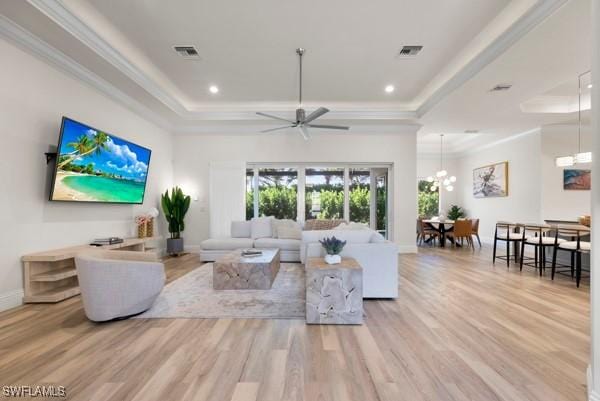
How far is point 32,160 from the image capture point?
3488mm

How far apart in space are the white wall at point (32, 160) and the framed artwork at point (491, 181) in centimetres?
979

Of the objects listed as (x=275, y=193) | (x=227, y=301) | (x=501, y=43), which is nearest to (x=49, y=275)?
(x=227, y=301)

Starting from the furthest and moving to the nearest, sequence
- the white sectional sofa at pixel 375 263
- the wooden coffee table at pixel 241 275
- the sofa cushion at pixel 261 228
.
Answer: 1. the sofa cushion at pixel 261 228
2. the wooden coffee table at pixel 241 275
3. the white sectional sofa at pixel 375 263

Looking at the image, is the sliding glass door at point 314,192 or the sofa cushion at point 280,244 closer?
the sofa cushion at point 280,244

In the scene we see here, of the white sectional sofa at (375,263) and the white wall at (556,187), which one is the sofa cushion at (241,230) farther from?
the white wall at (556,187)

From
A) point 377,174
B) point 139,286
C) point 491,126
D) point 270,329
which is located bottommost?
point 270,329

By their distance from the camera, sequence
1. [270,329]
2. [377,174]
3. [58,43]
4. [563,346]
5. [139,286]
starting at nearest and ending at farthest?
[563,346], [270,329], [139,286], [58,43], [377,174]

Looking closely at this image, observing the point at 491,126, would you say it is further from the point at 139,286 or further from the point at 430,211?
the point at 139,286

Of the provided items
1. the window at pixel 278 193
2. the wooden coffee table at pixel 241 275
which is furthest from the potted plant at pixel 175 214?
the wooden coffee table at pixel 241 275

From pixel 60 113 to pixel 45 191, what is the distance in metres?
1.09

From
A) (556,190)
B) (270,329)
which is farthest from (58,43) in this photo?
(556,190)

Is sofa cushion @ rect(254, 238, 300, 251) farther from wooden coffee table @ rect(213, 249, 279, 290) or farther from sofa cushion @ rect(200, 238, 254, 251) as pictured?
wooden coffee table @ rect(213, 249, 279, 290)

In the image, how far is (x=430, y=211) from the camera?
10.4m

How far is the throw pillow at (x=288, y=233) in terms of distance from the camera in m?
6.18
